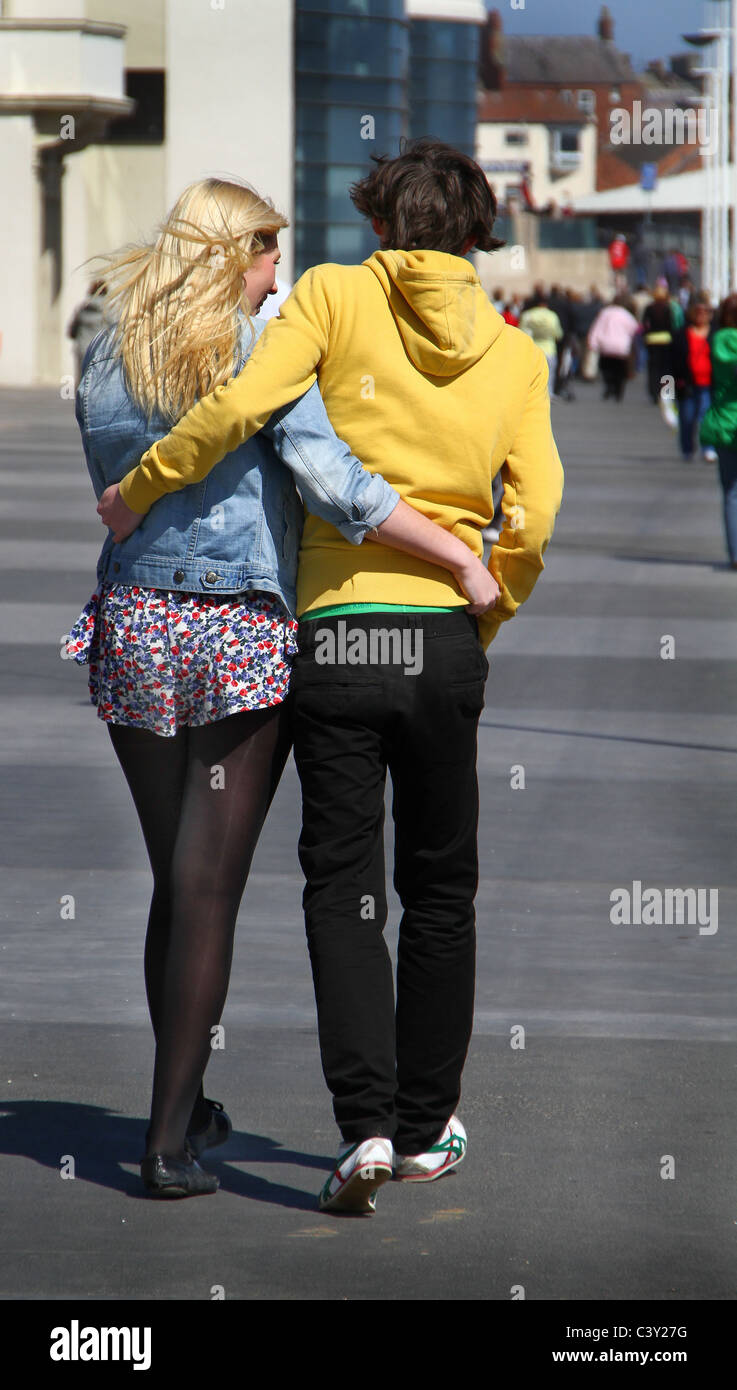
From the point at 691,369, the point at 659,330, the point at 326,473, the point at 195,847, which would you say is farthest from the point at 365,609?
the point at 659,330

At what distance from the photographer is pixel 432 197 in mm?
3711

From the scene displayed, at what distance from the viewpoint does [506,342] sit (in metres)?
3.84

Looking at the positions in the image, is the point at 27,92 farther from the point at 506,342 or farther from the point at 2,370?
the point at 506,342

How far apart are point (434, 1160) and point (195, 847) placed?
75 cm

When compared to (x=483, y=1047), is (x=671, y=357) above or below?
above

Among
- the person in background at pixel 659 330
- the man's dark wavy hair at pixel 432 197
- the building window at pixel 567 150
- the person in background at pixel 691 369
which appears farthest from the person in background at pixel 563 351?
the building window at pixel 567 150

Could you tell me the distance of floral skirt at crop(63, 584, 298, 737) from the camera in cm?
368

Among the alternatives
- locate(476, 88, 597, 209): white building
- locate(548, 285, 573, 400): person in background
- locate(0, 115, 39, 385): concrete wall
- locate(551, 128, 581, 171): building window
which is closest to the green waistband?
locate(548, 285, 573, 400): person in background

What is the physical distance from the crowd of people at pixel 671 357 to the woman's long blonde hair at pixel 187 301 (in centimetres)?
1072

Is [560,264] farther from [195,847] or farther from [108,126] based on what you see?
[195,847]

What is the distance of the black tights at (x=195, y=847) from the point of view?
3.74 metres

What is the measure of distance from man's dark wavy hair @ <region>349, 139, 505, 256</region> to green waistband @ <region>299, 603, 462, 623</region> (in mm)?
625

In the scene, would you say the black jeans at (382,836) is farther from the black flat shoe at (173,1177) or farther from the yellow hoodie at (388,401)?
the black flat shoe at (173,1177)
